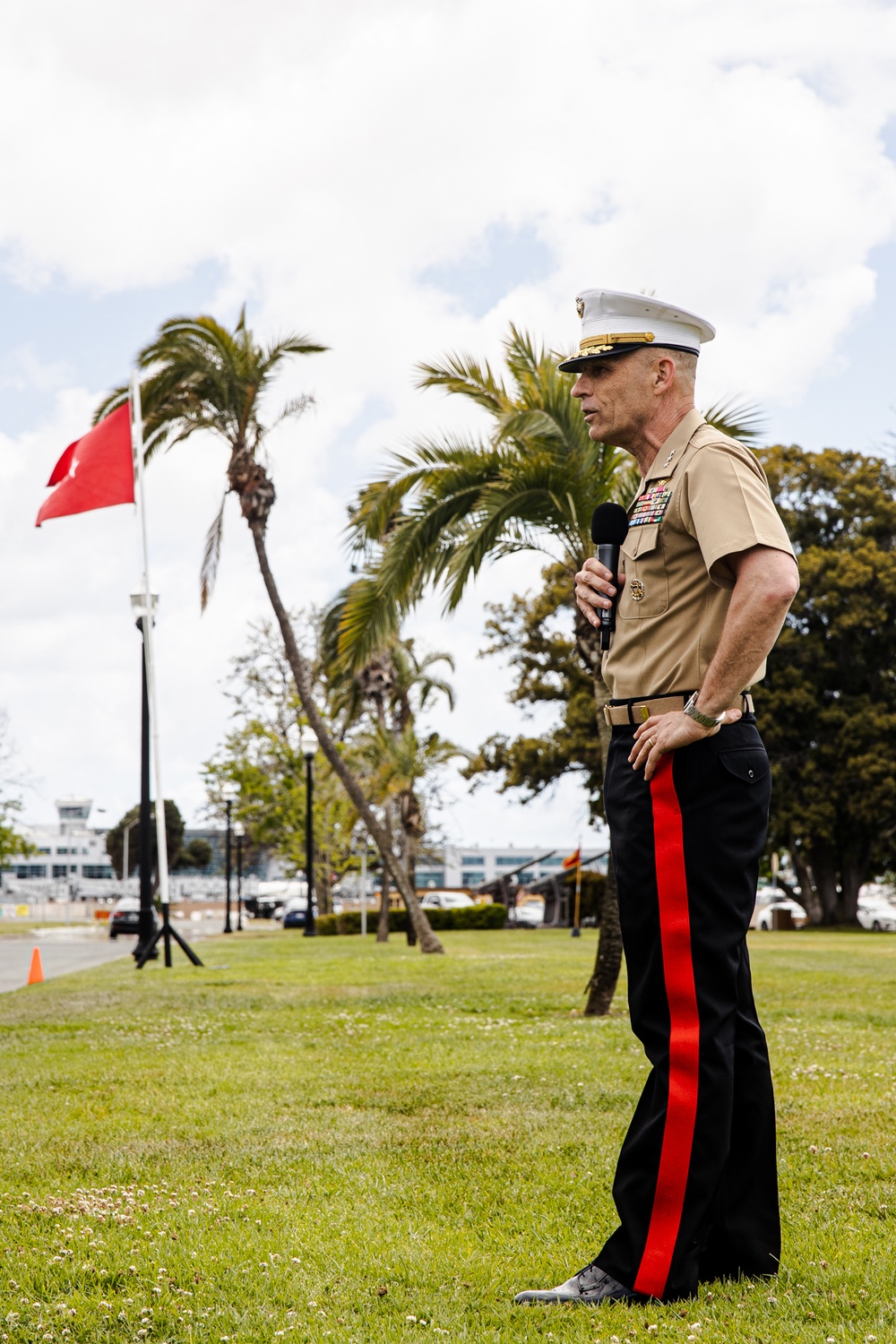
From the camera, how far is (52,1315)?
3143 millimetres

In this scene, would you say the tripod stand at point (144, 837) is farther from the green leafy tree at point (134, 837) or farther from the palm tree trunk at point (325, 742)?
the green leafy tree at point (134, 837)

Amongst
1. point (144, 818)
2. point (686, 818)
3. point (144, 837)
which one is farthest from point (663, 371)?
point (144, 837)

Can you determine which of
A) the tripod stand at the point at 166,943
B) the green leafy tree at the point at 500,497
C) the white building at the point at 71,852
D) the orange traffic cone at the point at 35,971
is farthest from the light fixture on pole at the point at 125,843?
the green leafy tree at the point at 500,497

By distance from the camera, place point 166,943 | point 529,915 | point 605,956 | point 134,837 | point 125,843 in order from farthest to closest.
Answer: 1. point 134,837
2. point 125,843
3. point 529,915
4. point 166,943
5. point 605,956

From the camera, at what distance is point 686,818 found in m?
3.10

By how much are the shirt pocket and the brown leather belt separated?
0.71 feet

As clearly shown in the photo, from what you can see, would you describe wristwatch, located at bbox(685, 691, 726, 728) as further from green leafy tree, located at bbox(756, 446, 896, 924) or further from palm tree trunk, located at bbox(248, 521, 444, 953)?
green leafy tree, located at bbox(756, 446, 896, 924)

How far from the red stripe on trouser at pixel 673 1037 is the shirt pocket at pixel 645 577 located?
40 cm

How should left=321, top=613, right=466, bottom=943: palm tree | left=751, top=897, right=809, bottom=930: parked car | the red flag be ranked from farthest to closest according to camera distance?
left=751, top=897, right=809, bottom=930: parked car
left=321, top=613, right=466, bottom=943: palm tree
the red flag

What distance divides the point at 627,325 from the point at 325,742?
18543 millimetres

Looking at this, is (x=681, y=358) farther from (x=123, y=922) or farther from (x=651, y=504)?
(x=123, y=922)

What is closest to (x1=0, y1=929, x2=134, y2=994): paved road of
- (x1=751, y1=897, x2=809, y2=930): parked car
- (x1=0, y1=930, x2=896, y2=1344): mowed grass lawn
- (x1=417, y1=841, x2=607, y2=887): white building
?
(x1=0, y1=930, x2=896, y2=1344): mowed grass lawn

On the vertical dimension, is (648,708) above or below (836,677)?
below

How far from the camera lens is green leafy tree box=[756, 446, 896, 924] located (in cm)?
3419
